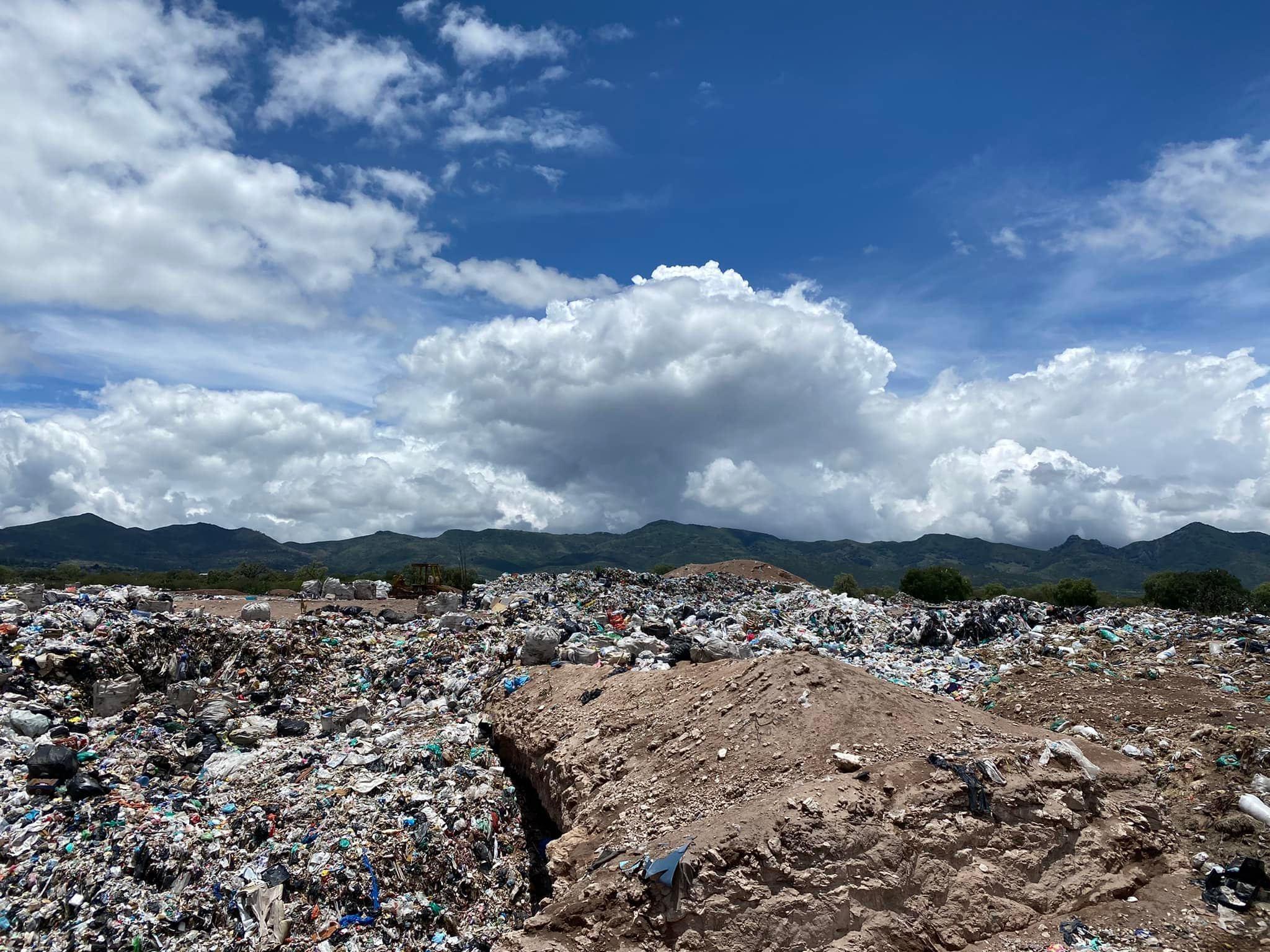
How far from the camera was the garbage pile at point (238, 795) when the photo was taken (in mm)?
6004

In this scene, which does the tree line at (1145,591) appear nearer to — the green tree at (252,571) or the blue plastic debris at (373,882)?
the blue plastic debris at (373,882)

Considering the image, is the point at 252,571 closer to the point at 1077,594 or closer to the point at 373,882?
the point at 373,882

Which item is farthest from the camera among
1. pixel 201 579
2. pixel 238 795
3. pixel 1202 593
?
pixel 201 579

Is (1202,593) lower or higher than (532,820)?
higher

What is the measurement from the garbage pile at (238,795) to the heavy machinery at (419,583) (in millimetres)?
10001

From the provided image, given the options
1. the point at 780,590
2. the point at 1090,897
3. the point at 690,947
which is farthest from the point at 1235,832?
the point at 780,590

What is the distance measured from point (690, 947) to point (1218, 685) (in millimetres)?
8814

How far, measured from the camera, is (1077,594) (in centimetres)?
3031

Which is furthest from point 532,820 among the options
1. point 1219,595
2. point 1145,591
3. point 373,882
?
Answer: point 1145,591

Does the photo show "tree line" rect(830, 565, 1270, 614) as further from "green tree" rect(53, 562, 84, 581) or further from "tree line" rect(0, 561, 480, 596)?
"green tree" rect(53, 562, 84, 581)

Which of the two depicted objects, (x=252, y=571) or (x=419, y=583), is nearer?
(x=419, y=583)

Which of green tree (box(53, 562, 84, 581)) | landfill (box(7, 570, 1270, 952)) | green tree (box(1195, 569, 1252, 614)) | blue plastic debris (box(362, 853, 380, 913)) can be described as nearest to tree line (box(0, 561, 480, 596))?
green tree (box(53, 562, 84, 581))

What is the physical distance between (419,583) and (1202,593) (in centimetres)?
2964

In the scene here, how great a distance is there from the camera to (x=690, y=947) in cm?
475
